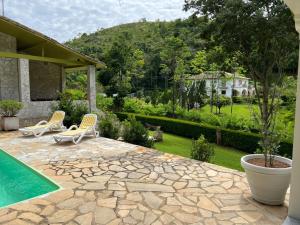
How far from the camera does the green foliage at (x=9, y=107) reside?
12050 mm

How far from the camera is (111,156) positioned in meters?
7.44

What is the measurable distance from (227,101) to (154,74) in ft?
63.4

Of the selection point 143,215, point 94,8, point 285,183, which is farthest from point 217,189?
point 94,8

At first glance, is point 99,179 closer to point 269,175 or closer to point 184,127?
point 269,175

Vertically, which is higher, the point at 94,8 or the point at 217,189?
the point at 94,8

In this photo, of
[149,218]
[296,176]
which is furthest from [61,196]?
[296,176]

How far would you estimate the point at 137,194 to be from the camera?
4.88 m

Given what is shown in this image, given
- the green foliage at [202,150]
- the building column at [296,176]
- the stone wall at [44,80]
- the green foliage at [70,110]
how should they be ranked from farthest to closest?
the stone wall at [44,80], the green foliage at [70,110], the green foliage at [202,150], the building column at [296,176]

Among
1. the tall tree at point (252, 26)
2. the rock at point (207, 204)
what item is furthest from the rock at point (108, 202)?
the tall tree at point (252, 26)

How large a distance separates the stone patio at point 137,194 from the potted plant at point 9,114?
5018 mm

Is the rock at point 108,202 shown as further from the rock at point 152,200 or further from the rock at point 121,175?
the rock at point 121,175

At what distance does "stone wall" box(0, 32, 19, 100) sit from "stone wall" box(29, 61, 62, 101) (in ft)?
13.2

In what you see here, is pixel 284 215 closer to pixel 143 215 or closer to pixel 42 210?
pixel 143 215

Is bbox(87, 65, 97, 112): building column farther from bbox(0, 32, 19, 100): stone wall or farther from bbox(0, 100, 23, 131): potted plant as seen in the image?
bbox(0, 100, 23, 131): potted plant
